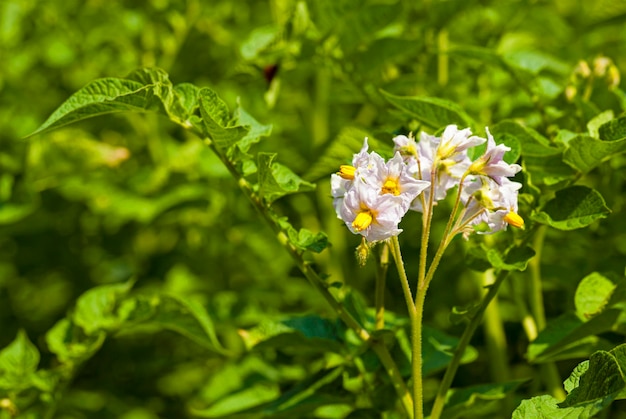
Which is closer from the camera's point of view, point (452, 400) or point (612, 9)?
point (452, 400)

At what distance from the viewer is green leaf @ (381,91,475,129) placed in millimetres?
1144

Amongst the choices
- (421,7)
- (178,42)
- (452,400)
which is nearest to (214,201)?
(178,42)

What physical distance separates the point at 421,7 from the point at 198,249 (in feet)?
2.66

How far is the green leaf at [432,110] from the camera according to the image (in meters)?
1.14

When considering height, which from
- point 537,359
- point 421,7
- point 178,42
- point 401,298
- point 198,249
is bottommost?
point 401,298

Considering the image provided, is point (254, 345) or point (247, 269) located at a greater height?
point (254, 345)

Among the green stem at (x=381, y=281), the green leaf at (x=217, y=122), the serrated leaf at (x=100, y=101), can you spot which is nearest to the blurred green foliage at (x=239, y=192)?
the green stem at (x=381, y=281)

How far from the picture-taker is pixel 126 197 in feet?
6.58

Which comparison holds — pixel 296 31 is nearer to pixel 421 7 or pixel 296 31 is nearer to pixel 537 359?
pixel 421 7

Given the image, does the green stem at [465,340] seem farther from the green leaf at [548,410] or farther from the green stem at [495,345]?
the green stem at [495,345]

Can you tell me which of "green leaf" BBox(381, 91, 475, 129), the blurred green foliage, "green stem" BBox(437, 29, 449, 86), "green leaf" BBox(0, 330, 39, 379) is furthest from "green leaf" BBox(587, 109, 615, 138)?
"green leaf" BBox(0, 330, 39, 379)

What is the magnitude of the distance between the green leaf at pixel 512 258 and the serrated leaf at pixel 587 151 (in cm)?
13

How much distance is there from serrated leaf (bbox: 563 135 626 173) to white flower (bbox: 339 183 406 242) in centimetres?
28

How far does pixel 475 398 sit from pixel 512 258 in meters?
0.23
